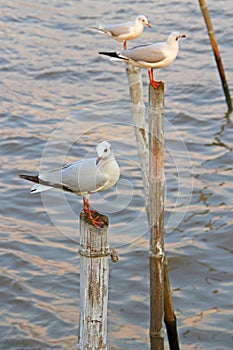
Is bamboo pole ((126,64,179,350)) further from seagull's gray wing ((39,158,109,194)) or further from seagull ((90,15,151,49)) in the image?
seagull's gray wing ((39,158,109,194))

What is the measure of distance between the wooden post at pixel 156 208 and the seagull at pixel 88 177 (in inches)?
41.8

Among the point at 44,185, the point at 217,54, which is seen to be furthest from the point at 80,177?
the point at 217,54

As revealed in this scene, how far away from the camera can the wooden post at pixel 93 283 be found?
4.48 meters

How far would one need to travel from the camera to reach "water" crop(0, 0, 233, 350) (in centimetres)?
724

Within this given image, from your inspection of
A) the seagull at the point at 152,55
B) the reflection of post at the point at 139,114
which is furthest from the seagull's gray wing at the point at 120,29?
the seagull at the point at 152,55

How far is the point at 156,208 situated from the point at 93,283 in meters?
1.47

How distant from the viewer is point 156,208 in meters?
5.92

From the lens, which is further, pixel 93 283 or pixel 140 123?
pixel 140 123

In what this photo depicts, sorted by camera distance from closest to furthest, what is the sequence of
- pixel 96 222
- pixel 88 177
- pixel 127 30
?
pixel 96 222 → pixel 88 177 → pixel 127 30

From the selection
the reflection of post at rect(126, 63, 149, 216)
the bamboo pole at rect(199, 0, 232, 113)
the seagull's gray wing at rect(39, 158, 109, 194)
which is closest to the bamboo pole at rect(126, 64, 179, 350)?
the reflection of post at rect(126, 63, 149, 216)

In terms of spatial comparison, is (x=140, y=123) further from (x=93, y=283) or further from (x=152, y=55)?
(x=93, y=283)

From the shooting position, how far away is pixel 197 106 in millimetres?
12562

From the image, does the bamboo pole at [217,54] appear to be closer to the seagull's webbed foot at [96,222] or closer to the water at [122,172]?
the water at [122,172]

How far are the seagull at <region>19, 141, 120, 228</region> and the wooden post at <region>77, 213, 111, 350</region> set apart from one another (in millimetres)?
67
